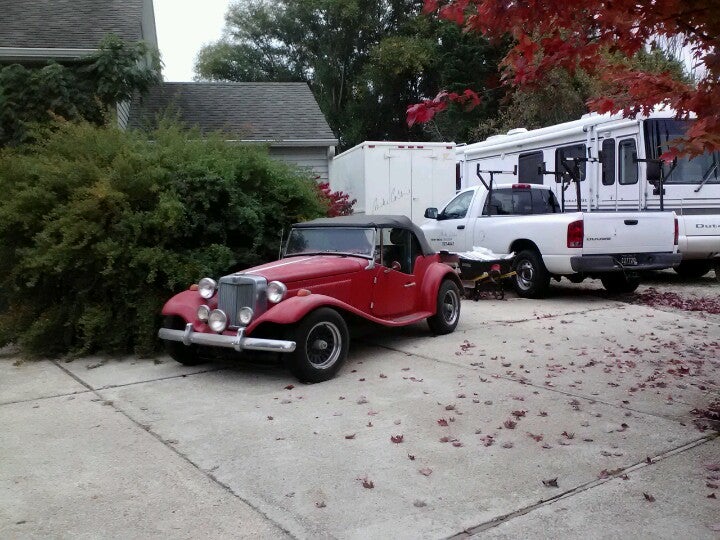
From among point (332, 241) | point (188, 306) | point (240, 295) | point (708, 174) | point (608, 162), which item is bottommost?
point (188, 306)

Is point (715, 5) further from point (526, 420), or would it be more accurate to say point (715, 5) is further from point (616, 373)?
point (616, 373)

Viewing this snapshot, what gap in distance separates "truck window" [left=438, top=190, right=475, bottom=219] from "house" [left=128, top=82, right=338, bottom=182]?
13.5 feet

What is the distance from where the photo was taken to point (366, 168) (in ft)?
50.5

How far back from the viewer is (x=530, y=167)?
53.0ft

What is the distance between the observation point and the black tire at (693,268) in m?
13.5

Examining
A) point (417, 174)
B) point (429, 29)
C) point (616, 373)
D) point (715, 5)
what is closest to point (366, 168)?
point (417, 174)

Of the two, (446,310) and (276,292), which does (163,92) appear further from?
(276,292)

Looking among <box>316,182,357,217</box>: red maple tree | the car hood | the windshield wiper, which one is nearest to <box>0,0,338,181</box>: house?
<box>316,182,357,217</box>: red maple tree

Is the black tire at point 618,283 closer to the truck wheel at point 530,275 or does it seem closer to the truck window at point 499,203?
the truck wheel at point 530,275

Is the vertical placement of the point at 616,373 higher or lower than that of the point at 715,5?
lower

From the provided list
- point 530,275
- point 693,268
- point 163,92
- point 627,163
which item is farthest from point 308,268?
point 163,92

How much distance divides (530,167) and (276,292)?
1102 centimetres

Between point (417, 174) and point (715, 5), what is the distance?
473 inches

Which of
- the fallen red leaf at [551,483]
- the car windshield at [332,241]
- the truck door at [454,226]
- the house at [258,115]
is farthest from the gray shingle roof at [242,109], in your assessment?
the fallen red leaf at [551,483]
